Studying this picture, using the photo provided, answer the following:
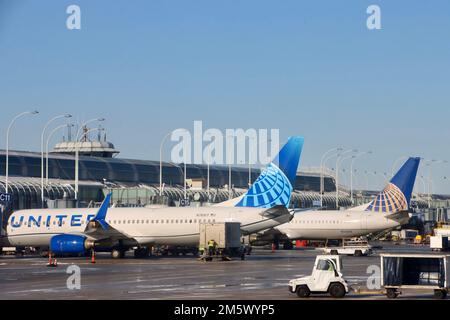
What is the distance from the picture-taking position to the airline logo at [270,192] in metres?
72.2

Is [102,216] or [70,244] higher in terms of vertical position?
[102,216]

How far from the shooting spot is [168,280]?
45969 mm

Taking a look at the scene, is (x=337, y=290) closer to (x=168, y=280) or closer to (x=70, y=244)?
(x=168, y=280)

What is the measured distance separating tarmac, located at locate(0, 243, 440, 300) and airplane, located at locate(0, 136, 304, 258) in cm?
616

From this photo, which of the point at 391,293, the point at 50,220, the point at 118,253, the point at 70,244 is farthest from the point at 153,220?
the point at 391,293

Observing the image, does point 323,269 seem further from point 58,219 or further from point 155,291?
point 58,219

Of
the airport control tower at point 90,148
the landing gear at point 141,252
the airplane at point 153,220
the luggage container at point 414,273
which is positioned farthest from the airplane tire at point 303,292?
the airport control tower at point 90,148

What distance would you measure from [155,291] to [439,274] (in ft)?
37.4

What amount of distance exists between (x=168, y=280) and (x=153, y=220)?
87.4 feet

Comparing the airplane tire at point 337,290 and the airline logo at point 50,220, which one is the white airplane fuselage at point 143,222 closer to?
the airline logo at point 50,220

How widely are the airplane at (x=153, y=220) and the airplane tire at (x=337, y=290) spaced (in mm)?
34372

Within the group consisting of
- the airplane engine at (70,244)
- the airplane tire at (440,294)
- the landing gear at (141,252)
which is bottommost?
the landing gear at (141,252)

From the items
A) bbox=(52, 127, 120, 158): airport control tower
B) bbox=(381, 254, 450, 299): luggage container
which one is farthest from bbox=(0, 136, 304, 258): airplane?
bbox=(52, 127, 120, 158): airport control tower

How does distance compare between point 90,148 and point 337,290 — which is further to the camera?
point 90,148
